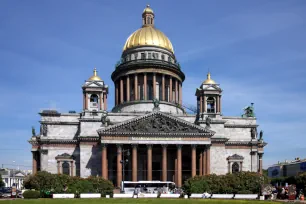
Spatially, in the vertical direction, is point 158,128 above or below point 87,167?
above

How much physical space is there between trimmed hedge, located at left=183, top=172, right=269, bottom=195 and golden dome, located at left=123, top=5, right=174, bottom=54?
44.9 m

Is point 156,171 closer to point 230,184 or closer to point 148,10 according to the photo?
point 230,184

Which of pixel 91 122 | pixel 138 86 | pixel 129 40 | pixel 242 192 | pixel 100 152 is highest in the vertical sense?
pixel 129 40

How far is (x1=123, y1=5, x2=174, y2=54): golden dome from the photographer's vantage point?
3935 inches

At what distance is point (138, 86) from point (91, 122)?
18355mm

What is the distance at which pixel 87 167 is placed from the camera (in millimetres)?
79250

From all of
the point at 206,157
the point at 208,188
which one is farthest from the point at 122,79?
the point at 208,188

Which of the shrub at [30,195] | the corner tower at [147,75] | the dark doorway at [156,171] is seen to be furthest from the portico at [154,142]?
the shrub at [30,195]

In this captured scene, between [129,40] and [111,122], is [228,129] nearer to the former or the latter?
[111,122]

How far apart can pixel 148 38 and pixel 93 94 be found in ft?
77.4

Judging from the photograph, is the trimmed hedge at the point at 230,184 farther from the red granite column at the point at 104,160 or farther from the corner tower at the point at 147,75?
the corner tower at the point at 147,75

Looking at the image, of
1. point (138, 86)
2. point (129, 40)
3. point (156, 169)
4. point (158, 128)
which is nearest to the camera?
point (158, 128)

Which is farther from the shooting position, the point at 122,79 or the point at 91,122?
the point at 122,79

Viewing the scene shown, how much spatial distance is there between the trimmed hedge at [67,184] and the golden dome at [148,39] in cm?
4489
